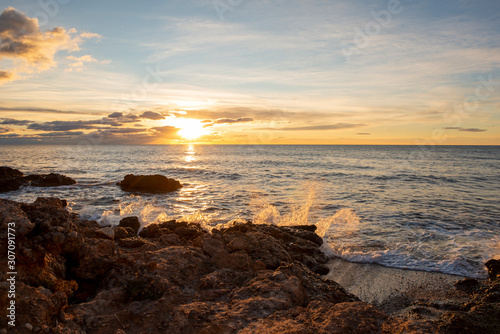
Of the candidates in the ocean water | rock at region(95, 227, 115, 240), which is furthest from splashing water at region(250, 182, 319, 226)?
rock at region(95, 227, 115, 240)

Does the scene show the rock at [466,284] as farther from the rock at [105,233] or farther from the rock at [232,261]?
the rock at [105,233]

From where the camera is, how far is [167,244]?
853cm

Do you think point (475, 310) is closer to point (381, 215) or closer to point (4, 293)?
point (4, 293)

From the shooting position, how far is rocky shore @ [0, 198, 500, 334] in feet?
14.1

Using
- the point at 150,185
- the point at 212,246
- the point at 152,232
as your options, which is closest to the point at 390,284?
the point at 212,246

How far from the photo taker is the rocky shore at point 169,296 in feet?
14.1

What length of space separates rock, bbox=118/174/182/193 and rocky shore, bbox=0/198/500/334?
67.7ft

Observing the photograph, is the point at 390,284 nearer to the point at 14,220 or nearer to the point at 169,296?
the point at 169,296

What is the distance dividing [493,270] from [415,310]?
4644 mm

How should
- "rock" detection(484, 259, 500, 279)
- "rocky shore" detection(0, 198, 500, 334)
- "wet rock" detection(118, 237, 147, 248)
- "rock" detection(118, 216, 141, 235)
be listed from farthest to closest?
"rock" detection(118, 216, 141, 235)
"rock" detection(484, 259, 500, 279)
"wet rock" detection(118, 237, 147, 248)
"rocky shore" detection(0, 198, 500, 334)

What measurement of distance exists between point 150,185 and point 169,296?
23204 mm

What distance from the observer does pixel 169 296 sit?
5.30 meters

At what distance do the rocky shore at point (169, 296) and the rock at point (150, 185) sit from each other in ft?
67.7

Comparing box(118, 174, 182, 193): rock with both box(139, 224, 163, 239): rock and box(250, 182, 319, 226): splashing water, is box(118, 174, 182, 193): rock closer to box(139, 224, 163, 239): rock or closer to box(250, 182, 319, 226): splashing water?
box(250, 182, 319, 226): splashing water
